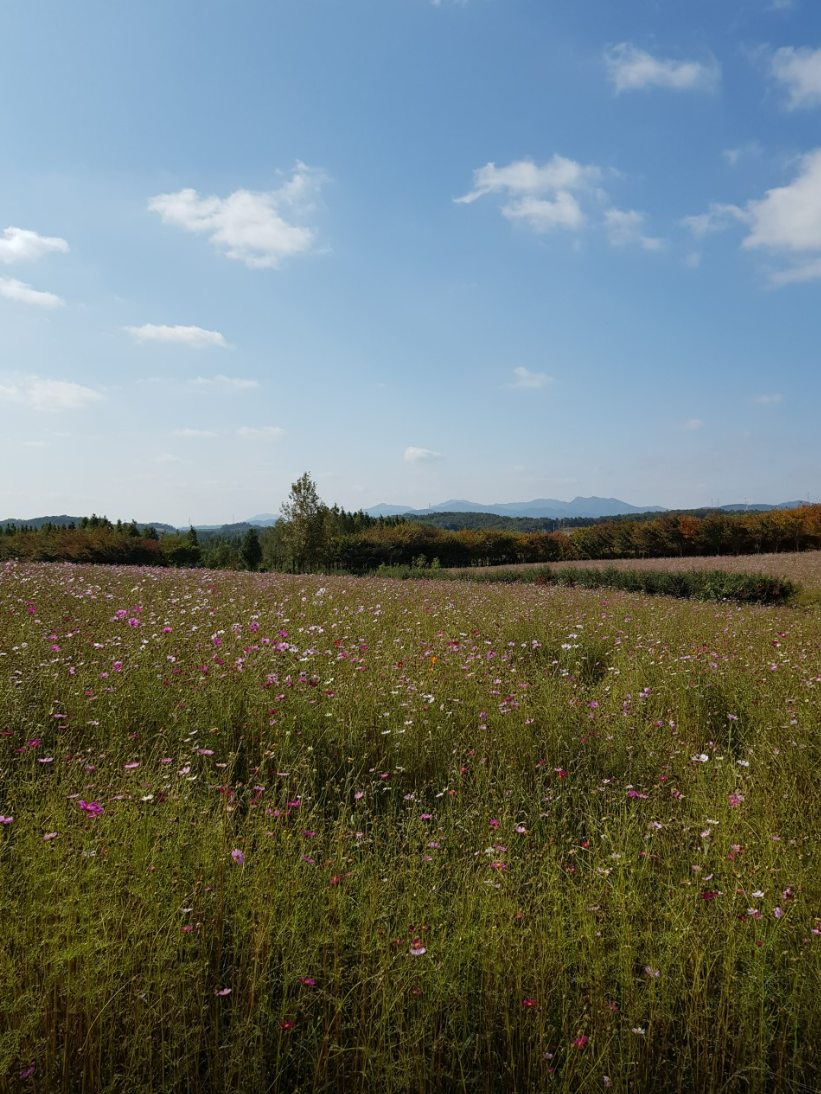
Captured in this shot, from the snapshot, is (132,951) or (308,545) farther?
(308,545)

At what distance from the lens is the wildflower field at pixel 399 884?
2.04 metres

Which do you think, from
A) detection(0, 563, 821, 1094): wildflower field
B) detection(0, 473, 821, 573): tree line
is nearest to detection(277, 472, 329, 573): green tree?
detection(0, 473, 821, 573): tree line

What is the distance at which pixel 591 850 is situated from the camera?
314 centimetres

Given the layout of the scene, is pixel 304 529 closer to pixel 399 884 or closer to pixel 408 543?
pixel 408 543

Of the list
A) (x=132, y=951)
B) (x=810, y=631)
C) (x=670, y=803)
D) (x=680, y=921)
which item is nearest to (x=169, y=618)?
(x=132, y=951)

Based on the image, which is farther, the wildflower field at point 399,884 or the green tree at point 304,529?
the green tree at point 304,529

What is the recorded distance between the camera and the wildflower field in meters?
2.04

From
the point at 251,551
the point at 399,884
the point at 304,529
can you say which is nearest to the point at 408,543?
the point at 304,529

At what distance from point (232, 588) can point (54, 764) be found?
708 cm

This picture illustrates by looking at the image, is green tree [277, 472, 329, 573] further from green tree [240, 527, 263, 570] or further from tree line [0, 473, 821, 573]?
green tree [240, 527, 263, 570]

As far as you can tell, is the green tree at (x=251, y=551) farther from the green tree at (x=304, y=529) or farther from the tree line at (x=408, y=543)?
the green tree at (x=304, y=529)

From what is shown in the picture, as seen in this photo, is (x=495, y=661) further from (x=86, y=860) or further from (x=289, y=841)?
(x=86, y=860)

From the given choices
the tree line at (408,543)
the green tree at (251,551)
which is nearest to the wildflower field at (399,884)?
the tree line at (408,543)

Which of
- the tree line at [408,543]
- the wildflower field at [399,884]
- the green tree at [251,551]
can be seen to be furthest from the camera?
the green tree at [251,551]
